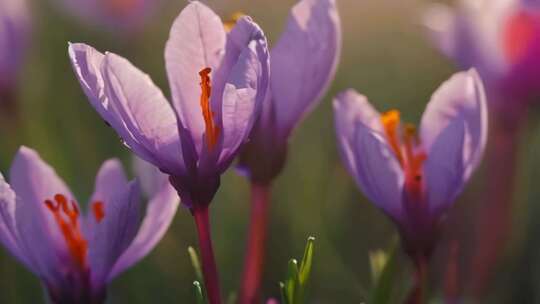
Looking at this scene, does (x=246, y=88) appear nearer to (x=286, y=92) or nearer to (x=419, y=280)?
(x=286, y=92)

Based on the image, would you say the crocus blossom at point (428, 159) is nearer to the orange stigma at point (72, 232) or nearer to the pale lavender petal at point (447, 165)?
the pale lavender petal at point (447, 165)

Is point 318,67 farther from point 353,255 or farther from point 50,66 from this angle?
point 50,66

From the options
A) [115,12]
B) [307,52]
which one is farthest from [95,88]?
[115,12]

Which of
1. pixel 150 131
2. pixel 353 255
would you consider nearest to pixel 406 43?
pixel 353 255

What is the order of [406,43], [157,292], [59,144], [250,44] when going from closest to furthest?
[250,44], [157,292], [59,144], [406,43]

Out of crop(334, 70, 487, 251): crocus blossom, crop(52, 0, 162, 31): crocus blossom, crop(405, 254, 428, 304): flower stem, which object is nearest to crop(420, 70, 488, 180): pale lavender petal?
crop(334, 70, 487, 251): crocus blossom

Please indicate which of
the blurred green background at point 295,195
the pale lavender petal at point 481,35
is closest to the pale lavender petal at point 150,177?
the blurred green background at point 295,195
